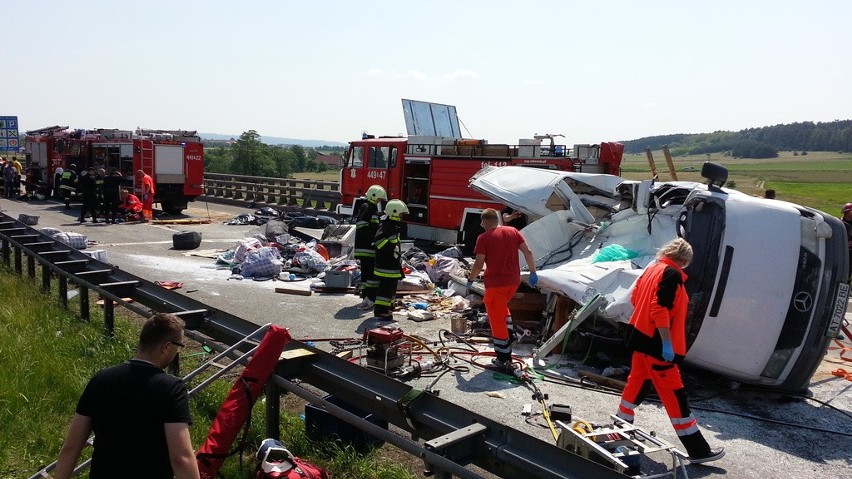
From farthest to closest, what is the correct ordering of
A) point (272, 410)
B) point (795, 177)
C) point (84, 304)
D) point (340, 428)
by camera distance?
1. point (795, 177)
2. point (84, 304)
3. point (340, 428)
4. point (272, 410)

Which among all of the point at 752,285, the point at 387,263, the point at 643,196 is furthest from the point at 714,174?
the point at 387,263

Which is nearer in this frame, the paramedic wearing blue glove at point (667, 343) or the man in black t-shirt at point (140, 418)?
the man in black t-shirt at point (140, 418)

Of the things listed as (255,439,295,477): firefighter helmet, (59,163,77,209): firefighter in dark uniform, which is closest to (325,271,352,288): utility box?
(255,439,295,477): firefighter helmet

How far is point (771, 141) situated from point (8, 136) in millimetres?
122267

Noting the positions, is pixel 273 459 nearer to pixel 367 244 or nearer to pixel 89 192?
pixel 367 244

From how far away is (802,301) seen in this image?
632 centimetres

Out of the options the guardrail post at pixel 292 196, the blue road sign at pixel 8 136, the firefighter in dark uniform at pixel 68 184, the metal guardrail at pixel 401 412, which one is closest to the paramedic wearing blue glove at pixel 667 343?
the metal guardrail at pixel 401 412

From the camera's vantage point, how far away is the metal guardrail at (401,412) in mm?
3219

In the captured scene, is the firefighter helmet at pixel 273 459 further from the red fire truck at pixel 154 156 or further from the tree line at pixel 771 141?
the tree line at pixel 771 141

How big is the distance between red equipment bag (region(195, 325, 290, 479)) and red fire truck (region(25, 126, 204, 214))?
18489 millimetres

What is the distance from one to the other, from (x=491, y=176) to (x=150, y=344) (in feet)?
28.5

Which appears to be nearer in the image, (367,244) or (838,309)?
(838,309)

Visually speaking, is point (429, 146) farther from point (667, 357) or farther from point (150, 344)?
point (150, 344)

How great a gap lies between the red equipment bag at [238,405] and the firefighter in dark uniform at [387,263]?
4636 millimetres
